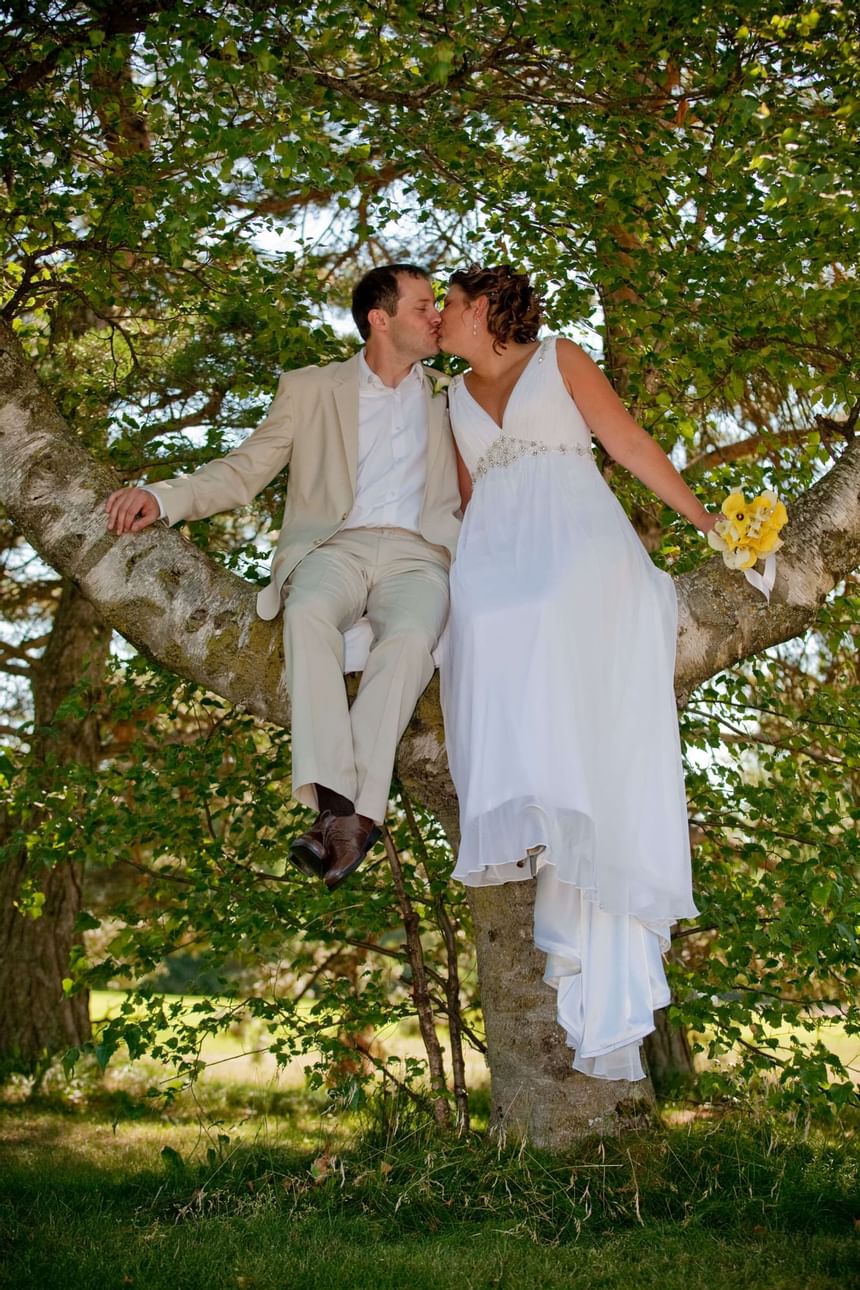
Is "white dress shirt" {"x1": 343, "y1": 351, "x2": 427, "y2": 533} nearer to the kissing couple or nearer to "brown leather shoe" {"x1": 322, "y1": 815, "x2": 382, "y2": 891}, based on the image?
the kissing couple

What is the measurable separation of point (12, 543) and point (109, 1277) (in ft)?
17.6

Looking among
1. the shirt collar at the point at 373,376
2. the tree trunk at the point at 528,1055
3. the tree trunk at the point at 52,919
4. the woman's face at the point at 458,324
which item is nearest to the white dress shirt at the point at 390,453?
the shirt collar at the point at 373,376

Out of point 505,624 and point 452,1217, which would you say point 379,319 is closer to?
point 505,624

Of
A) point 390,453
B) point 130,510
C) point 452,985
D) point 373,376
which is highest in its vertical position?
point 373,376

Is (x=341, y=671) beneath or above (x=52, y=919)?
above

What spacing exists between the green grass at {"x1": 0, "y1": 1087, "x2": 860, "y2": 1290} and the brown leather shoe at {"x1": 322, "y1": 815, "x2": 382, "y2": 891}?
830mm

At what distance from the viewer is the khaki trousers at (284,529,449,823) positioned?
3.30 m

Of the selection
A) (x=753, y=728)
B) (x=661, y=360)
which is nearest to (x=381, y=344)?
(x=661, y=360)

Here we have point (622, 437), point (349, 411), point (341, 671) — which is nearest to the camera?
point (341, 671)

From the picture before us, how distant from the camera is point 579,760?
323 cm

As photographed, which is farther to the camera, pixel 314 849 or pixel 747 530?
pixel 747 530

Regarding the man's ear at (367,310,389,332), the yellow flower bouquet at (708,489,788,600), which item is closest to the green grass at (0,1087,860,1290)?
the yellow flower bouquet at (708,489,788,600)

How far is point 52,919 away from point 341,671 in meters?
4.74

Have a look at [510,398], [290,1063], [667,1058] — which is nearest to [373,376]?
[510,398]
